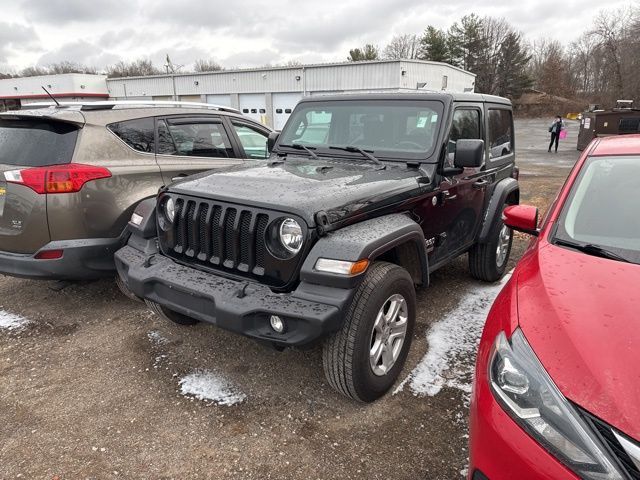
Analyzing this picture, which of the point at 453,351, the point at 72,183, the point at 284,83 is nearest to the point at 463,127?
the point at 453,351

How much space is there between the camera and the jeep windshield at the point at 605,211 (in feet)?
7.50

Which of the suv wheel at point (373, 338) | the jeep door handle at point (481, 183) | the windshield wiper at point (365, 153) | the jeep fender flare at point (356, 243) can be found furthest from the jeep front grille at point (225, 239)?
the jeep door handle at point (481, 183)

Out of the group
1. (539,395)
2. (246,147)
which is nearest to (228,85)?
(246,147)

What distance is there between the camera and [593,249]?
2.26 m

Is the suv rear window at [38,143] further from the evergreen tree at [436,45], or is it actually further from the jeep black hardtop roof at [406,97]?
the evergreen tree at [436,45]

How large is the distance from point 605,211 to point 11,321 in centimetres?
464

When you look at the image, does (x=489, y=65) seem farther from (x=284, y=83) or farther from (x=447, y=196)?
(x=447, y=196)

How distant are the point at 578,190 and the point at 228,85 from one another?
3138cm

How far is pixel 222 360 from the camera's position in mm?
3418

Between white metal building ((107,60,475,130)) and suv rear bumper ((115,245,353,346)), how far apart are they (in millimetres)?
21867

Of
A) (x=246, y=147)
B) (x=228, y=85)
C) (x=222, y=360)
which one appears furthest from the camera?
(x=228, y=85)

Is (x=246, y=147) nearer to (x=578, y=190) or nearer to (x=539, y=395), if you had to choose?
(x=578, y=190)

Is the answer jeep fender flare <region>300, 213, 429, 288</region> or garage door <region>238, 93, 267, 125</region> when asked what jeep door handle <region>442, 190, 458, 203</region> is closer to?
jeep fender flare <region>300, 213, 429, 288</region>

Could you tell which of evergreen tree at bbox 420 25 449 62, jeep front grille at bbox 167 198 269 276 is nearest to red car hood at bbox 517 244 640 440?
jeep front grille at bbox 167 198 269 276
